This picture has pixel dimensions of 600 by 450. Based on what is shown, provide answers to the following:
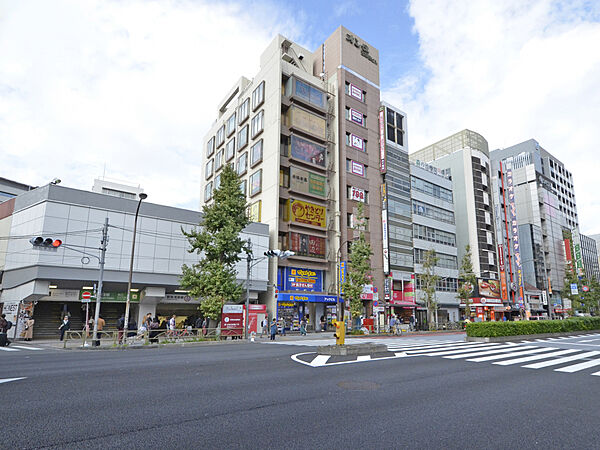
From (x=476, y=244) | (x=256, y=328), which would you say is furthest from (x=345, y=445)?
(x=476, y=244)

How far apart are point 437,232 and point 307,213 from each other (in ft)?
85.3

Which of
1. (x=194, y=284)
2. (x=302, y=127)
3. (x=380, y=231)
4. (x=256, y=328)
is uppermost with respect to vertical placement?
(x=302, y=127)

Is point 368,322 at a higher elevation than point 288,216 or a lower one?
lower

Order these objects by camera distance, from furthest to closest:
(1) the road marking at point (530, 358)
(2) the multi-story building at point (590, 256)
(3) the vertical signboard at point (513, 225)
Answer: (2) the multi-story building at point (590, 256)
(3) the vertical signboard at point (513, 225)
(1) the road marking at point (530, 358)

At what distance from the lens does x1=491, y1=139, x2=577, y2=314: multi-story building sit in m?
66.4

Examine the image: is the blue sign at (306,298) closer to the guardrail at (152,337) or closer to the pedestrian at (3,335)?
the guardrail at (152,337)

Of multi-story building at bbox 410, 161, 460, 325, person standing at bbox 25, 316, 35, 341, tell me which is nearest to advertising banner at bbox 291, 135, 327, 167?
multi-story building at bbox 410, 161, 460, 325

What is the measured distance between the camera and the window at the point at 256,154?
149 ft

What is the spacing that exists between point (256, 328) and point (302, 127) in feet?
79.9

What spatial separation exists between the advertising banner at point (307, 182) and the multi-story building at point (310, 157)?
0.12 m

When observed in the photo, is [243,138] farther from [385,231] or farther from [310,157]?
[385,231]

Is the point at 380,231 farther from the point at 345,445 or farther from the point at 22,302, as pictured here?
the point at 345,445

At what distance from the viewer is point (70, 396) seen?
7199 mm

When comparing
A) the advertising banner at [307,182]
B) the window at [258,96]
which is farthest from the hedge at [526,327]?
the window at [258,96]
